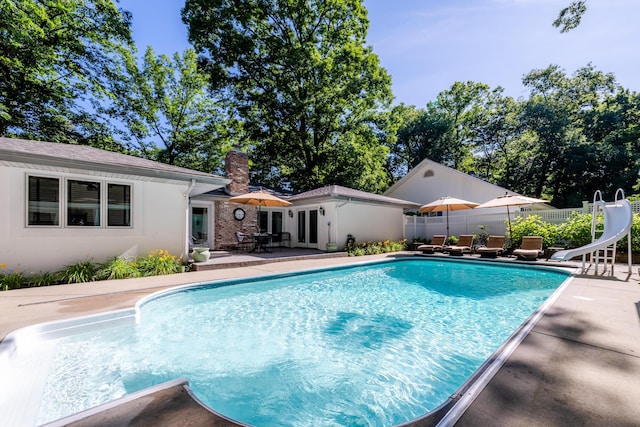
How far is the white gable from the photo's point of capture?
16.7m

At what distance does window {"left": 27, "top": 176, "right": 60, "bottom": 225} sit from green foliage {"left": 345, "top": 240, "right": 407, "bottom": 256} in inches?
396

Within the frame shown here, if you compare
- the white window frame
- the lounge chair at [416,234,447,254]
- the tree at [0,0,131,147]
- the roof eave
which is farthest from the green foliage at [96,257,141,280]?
the tree at [0,0,131,147]

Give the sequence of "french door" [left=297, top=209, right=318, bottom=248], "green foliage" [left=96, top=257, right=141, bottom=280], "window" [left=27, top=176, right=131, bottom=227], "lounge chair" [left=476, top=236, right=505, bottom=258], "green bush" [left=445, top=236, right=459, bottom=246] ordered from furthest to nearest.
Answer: "green bush" [left=445, top=236, right=459, bottom=246] → "french door" [left=297, top=209, right=318, bottom=248] → "lounge chair" [left=476, top=236, right=505, bottom=258] → "green foliage" [left=96, top=257, right=141, bottom=280] → "window" [left=27, top=176, right=131, bottom=227]

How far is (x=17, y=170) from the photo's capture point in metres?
6.47

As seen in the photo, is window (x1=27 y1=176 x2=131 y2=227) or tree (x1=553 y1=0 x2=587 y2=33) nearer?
tree (x1=553 y1=0 x2=587 y2=33)

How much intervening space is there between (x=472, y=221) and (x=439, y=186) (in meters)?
3.62


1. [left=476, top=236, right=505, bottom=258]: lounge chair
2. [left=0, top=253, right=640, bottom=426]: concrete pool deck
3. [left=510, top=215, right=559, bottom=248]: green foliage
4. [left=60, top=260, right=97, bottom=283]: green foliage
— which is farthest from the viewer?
[left=510, top=215, right=559, bottom=248]: green foliage

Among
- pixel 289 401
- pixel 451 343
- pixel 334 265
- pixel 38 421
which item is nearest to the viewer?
pixel 38 421

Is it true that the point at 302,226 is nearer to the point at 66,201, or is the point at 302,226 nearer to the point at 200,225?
the point at 200,225

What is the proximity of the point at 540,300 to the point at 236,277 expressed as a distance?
23.5ft

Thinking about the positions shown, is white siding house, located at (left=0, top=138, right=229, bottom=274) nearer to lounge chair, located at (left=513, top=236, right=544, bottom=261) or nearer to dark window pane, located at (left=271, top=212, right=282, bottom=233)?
dark window pane, located at (left=271, top=212, right=282, bottom=233)

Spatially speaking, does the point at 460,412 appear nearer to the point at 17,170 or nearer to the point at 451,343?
the point at 451,343

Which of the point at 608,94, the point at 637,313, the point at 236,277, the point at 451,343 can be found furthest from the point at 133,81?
the point at 608,94

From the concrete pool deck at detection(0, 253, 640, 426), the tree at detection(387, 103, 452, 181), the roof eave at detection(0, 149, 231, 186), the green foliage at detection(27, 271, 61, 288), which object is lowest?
the concrete pool deck at detection(0, 253, 640, 426)
